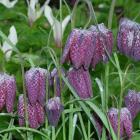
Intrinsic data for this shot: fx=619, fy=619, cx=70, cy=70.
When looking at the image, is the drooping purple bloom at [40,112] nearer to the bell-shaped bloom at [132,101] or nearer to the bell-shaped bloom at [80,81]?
the bell-shaped bloom at [80,81]

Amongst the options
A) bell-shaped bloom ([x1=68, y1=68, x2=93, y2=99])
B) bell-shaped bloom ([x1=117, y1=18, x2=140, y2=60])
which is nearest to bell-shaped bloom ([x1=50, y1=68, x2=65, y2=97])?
bell-shaped bloom ([x1=68, y1=68, x2=93, y2=99])

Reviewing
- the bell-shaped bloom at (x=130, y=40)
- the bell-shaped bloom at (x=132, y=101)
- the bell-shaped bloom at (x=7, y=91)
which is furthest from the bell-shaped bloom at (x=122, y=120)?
the bell-shaped bloom at (x=7, y=91)

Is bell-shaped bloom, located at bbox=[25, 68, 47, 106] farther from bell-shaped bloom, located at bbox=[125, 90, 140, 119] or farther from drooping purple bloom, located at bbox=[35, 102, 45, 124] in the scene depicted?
bell-shaped bloom, located at bbox=[125, 90, 140, 119]

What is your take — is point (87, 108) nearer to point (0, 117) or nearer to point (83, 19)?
point (0, 117)

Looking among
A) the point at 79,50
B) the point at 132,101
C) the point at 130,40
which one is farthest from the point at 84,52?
the point at 132,101

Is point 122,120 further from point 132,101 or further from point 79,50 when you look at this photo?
point 79,50

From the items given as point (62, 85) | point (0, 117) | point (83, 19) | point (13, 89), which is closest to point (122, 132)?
point (62, 85)
